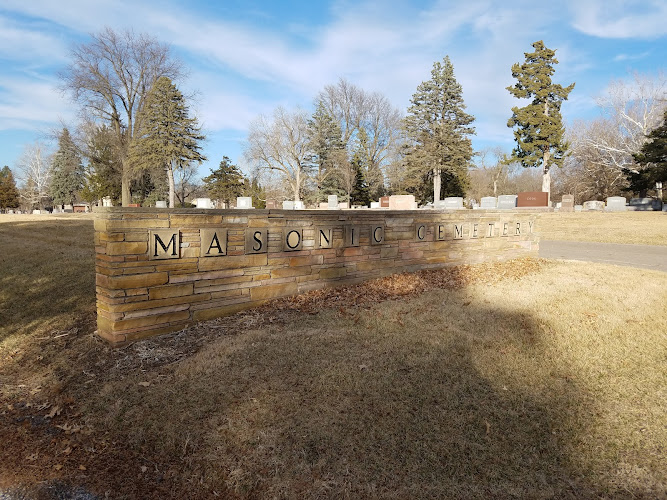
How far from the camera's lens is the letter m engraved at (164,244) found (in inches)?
168

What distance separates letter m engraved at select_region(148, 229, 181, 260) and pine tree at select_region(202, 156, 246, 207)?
46.3 metres

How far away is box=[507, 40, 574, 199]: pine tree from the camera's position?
3397 centimetres

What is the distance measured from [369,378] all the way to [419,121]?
38.1 metres

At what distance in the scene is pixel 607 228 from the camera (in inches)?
699

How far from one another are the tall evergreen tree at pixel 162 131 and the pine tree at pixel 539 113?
2928 centimetres

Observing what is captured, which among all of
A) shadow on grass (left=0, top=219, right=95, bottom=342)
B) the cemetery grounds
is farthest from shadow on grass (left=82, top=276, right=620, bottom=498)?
shadow on grass (left=0, top=219, right=95, bottom=342)

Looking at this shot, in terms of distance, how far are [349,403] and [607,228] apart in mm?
19258

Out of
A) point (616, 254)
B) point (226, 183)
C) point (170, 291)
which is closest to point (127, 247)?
point (170, 291)

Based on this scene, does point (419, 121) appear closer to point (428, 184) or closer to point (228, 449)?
point (428, 184)

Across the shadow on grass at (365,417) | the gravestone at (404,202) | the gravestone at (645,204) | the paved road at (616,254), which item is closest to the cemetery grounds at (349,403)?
the shadow on grass at (365,417)

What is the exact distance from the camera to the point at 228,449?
2.52 metres

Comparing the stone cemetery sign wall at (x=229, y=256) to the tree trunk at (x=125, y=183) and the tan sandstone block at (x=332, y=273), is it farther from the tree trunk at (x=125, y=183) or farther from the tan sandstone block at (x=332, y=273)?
the tree trunk at (x=125, y=183)

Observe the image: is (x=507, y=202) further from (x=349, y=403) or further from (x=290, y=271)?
(x=349, y=403)

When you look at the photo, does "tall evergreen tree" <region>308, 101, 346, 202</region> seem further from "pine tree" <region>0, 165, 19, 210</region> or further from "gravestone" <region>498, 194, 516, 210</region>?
"pine tree" <region>0, 165, 19, 210</region>
